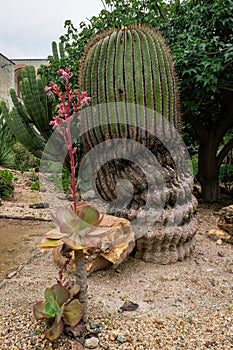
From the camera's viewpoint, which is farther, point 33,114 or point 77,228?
point 33,114

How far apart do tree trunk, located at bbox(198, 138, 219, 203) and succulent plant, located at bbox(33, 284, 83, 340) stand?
12.8ft

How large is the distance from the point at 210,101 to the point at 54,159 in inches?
114

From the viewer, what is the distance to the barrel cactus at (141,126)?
2.02 metres

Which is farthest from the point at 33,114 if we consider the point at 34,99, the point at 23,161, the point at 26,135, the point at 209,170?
the point at 23,161

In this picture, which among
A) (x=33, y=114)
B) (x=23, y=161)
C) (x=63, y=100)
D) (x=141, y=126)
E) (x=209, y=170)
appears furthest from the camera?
(x=23, y=161)

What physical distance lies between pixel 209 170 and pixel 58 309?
3.95 meters

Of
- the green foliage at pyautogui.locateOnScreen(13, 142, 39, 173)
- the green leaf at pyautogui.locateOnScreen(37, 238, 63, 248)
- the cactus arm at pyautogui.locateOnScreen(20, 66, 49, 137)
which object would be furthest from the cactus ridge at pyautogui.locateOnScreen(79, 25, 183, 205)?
the green foliage at pyautogui.locateOnScreen(13, 142, 39, 173)

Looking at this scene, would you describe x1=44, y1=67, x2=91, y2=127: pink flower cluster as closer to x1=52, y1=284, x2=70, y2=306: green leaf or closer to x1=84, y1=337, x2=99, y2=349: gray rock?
x1=52, y1=284, x2=70, y2=306: green leaf

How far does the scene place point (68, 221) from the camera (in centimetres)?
118

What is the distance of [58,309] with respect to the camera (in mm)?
1151

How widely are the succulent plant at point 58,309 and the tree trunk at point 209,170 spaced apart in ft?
12.8

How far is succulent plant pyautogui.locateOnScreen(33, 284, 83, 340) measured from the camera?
1.15 meters

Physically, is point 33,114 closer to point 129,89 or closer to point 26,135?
point 26,135

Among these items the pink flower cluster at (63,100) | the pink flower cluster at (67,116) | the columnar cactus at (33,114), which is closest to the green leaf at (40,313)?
the pink flower cluster at (67,116)
